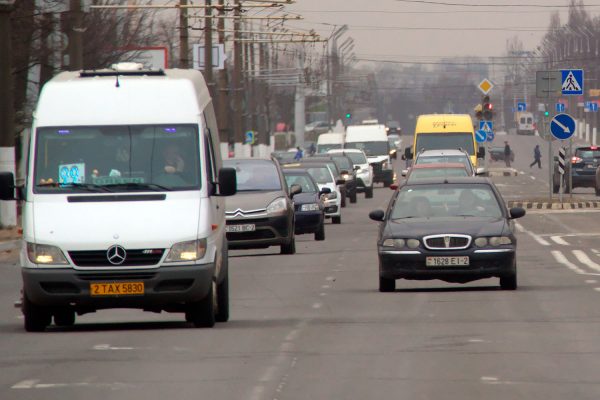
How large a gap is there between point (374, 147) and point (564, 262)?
48.3 meters

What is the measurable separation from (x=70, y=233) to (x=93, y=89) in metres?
1.85

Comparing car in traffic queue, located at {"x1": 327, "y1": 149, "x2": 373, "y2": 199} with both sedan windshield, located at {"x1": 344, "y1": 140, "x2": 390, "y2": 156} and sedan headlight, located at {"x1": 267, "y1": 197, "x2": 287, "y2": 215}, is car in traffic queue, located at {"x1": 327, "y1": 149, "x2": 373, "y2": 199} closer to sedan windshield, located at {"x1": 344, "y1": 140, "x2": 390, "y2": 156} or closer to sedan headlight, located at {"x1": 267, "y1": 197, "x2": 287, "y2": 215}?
sedan windshield, located at {"x1": 344, "y1": 140, "x2": 390, "y2": 156}

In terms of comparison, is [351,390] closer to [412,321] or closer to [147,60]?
[412,321]

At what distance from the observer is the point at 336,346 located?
13.5 m

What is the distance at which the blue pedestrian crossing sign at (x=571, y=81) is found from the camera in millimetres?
45906

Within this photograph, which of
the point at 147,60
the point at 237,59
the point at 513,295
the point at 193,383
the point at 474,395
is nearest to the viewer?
the point at 474,395

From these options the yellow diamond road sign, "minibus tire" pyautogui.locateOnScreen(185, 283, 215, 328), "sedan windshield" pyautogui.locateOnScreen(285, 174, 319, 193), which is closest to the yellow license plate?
"minibus tire" pyautogui.locateOnScreen(185, 283, 215, 328)

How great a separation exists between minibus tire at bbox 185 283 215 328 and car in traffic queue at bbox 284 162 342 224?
23.9 m

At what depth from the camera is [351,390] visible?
10.7 meters

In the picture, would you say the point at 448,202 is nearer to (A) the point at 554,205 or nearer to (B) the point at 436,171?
(B) the point at 436,171

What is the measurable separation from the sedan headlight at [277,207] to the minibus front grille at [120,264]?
13417 mm

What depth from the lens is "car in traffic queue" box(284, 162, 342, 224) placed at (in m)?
40.9

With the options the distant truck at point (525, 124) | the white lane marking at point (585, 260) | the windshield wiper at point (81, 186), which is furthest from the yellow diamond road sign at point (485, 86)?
the distant truck at point (525, 124)

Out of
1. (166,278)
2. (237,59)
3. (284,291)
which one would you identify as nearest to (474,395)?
(166,278)
